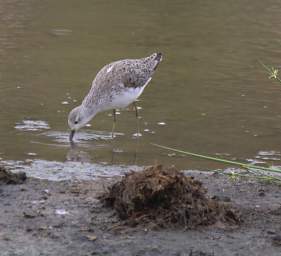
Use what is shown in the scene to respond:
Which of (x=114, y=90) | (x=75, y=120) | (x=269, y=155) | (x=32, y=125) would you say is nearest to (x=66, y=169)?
(x=75, y=120)

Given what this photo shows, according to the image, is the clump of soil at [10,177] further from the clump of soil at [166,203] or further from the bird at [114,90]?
the bird at [114,90]

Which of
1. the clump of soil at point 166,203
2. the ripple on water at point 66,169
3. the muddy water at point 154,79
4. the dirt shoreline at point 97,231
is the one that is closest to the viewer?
the dirt shoreline at point 97,231

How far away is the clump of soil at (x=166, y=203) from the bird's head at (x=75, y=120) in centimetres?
356

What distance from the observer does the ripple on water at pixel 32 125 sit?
10.9 m

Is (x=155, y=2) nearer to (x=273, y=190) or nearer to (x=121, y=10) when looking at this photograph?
(x=121, y=10)

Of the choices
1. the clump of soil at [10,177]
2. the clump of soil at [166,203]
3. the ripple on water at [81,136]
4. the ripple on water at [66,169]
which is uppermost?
the clump of soil at [166,203]

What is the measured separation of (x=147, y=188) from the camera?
280 inches

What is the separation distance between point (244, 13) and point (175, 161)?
942 cm

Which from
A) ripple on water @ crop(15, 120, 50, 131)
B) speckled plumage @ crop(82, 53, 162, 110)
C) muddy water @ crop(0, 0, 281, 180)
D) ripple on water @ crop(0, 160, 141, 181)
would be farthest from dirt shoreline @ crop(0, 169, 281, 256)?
speckled plumage @ crop(82, 53, 162, 110)

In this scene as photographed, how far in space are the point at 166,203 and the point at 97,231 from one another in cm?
61

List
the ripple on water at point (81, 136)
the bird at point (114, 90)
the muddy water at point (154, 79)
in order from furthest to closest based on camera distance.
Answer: the bird at point (114, 90) → the ripple on water at point (81, 136) → the muddy water at point (154, 79)

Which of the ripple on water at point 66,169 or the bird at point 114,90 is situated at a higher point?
the bird at point 114,90

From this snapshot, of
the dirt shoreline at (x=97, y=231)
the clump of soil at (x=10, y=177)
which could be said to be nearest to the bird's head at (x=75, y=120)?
the clump of soil at (x=10, y=177)

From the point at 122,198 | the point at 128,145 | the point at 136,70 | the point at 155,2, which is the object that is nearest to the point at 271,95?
the point at 136,70
